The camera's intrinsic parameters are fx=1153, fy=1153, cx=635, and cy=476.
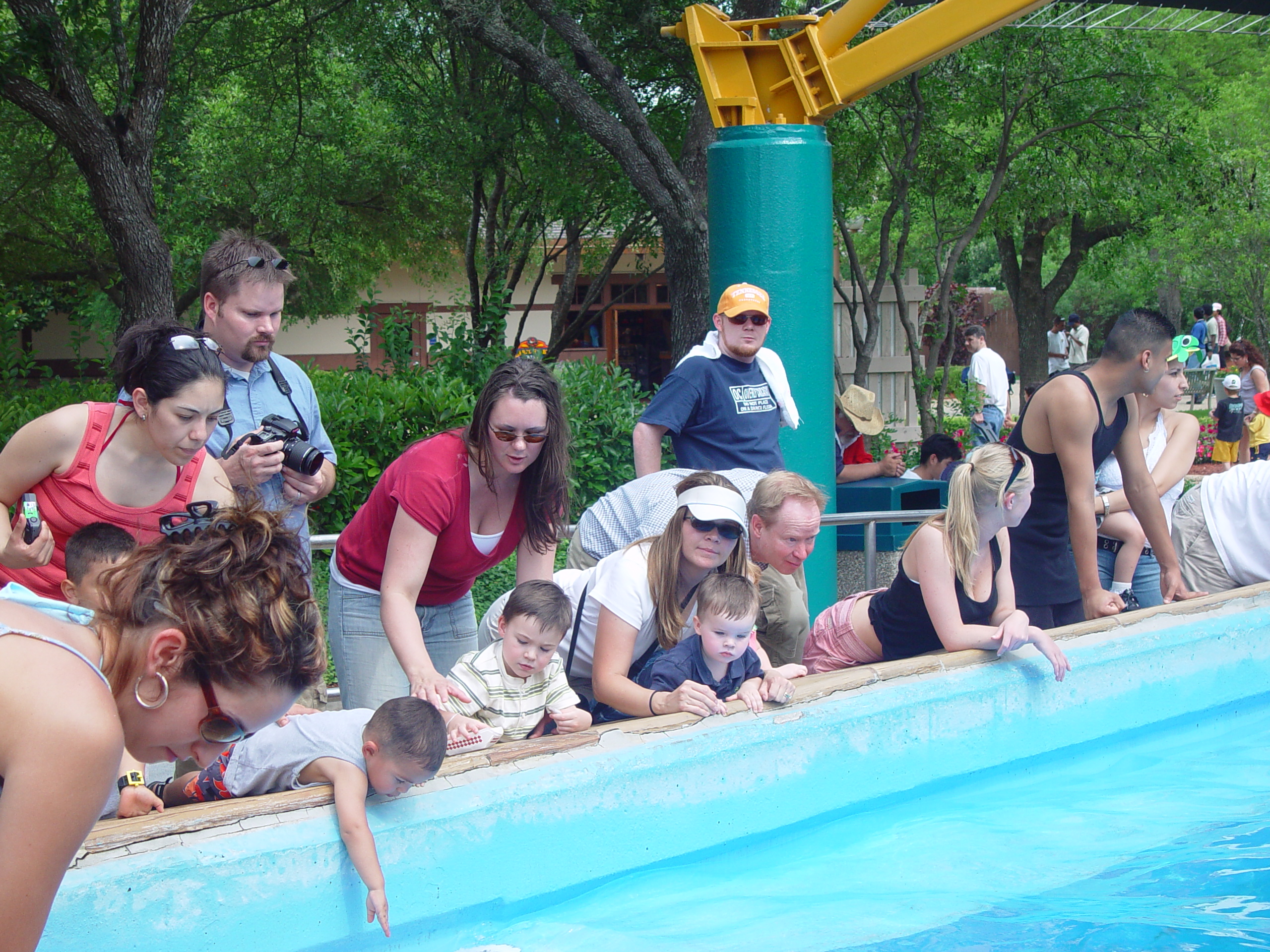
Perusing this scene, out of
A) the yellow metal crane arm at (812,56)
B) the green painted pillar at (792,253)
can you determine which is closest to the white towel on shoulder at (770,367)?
the green painted pillar at (792,253)

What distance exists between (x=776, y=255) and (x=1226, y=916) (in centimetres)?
372

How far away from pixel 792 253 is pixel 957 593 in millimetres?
2420

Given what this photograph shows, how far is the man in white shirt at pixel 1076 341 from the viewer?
2152cm

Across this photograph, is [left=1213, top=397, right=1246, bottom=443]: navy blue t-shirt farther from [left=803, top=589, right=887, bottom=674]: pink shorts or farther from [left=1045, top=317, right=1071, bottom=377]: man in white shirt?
[left=803, top=589, right=887, bottom=674]: pink shorts

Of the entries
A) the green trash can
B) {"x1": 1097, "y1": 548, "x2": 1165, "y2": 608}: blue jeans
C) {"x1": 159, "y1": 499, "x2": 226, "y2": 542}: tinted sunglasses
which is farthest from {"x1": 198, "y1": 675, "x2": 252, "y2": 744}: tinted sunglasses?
the green trash can

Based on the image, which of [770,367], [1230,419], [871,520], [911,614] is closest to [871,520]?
[871,520]

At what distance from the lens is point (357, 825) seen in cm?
284

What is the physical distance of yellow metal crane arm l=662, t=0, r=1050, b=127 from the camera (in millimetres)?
6250

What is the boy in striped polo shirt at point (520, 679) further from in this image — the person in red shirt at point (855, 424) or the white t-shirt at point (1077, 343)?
the white t-shirt at point (1077, 343)

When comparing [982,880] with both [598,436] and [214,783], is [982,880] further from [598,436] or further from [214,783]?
[598,436]

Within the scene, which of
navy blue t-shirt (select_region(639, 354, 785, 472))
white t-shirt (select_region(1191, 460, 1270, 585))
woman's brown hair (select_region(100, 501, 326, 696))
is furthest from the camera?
white t-shirt (select_region(1191, 460, 1270, 585))

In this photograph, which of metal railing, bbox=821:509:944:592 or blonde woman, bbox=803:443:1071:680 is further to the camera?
metal railing, bbox=821:509:944:592

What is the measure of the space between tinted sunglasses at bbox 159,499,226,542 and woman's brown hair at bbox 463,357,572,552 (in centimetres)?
112

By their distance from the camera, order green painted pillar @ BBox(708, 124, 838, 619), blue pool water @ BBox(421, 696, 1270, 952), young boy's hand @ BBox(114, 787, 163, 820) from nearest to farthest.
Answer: young boy's hand @ BBox(114, 787, 163, 820) → blue pool water @ BBox(421, 696, 1270, 952) → green painted pillar @ BBox(708, 124, 838, 619)
